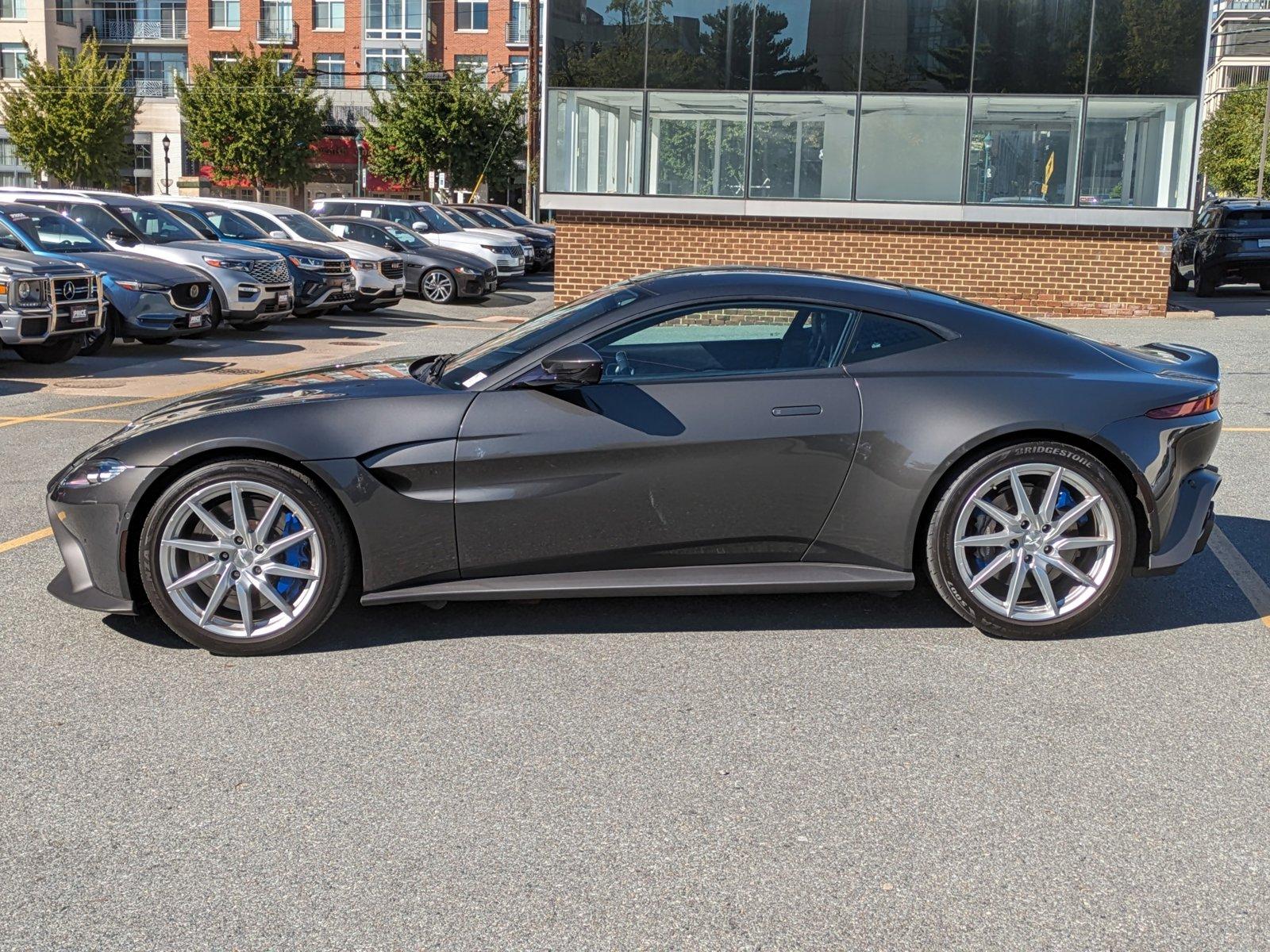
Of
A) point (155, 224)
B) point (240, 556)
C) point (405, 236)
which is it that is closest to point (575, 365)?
point (240, 556)

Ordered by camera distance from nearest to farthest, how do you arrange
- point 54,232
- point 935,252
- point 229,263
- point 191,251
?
point 54,232
point 229,263
point 191,251
point 935,252

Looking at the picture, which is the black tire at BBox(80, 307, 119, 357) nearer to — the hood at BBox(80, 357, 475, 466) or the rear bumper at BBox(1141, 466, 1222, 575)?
the hood at BBox(80, 357, 475, 466)

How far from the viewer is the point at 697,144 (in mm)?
20203

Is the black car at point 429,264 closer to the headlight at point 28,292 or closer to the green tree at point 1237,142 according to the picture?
the headlight at point 28,292

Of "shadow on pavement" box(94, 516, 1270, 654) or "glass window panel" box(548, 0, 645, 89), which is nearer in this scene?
"shadow on pavement" box(94, 516, 1270, 654)

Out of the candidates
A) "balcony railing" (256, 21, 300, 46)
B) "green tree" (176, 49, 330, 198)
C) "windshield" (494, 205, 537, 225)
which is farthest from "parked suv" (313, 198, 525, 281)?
"balcony railing" (256, 21, 300, 46)

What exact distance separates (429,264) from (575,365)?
65.7ft

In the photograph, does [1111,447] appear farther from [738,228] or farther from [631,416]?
[738,228]

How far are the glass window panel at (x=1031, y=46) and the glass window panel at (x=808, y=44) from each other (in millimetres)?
1773

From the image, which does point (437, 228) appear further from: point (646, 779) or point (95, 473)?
point (646, 779)

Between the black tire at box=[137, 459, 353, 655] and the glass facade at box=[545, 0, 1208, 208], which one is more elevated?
the glass facade at box=[545, 0, 1208, 208]

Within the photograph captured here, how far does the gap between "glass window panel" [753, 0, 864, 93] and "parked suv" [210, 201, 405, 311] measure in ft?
20.2

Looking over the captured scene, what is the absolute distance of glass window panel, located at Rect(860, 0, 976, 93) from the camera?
19438 mm

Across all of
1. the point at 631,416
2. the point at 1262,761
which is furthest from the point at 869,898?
the point at 631,416
